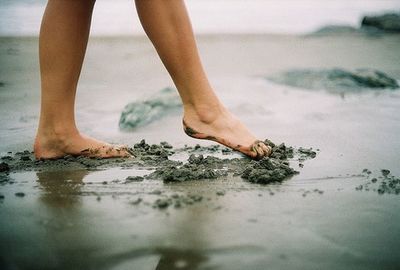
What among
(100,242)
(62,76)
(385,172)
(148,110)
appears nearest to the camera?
(100,242)

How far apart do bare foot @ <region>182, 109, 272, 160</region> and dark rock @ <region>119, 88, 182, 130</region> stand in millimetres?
701

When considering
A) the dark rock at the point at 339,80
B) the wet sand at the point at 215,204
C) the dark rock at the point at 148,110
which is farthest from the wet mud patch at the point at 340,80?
the dark rock at the point at 148,110

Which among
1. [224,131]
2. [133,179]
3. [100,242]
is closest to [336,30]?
[224,131]

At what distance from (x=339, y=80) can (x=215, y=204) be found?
281cm

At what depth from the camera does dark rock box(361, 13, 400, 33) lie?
338 inches

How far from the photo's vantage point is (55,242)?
0.99 m

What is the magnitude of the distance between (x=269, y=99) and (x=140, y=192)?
1933 millimetres

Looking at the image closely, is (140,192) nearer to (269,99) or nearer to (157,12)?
(157,12)

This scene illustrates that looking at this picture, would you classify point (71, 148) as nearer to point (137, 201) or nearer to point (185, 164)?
point (185, 164)

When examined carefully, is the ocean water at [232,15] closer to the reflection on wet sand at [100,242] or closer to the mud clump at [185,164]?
the mud clump at [185,164]

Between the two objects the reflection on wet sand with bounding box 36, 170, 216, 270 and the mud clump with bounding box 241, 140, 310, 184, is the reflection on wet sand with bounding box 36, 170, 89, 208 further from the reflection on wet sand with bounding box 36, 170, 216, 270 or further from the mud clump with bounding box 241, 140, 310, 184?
the mud clump with bounding box 241, 140, 310, 184

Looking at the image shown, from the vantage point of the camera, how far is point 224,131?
178 centimetres

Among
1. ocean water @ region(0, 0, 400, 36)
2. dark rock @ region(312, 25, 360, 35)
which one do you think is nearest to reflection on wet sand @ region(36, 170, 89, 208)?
ocean water @ region(0, 0, 400, 36)

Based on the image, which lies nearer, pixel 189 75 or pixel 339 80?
pixel 189 75
